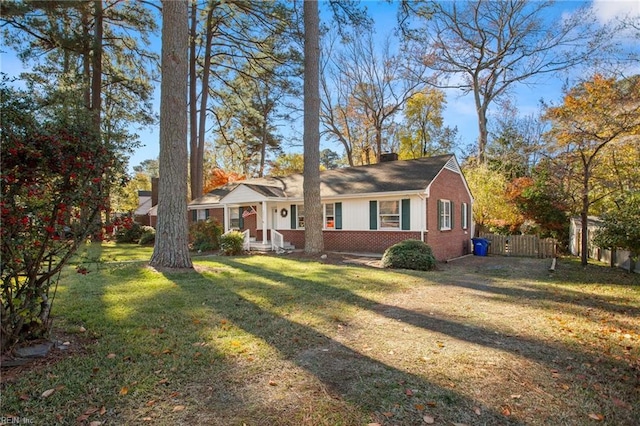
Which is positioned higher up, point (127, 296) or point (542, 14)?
point (542, 14)

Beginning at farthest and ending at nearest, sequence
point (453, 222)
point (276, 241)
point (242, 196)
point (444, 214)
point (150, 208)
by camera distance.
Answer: point (150, 208), point (242, 196), point (276, 241), point (453, 222), point (444, 214)

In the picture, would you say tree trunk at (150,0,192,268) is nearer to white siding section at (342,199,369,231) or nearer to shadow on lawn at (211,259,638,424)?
shadow on lawn at (211,259,638,424)

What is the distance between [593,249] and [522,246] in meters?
3.89

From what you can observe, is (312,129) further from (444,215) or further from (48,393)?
(48,393)

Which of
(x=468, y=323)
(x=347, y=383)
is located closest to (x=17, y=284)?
(x=347, y=383)

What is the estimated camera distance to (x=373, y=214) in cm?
1512

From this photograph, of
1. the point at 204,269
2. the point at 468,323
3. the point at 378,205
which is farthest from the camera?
the point at 378,205

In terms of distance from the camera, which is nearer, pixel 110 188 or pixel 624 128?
pixel 110 188

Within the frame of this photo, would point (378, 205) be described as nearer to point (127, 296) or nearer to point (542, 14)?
point (127, 296)

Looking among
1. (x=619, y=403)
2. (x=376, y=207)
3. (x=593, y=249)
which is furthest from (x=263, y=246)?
(x=593, y=249)

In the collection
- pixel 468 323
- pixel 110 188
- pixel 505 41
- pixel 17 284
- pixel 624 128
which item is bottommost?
pixel 468 323

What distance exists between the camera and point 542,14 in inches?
907

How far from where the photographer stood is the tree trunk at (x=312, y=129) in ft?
43.8

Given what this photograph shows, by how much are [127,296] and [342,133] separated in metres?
27.9
